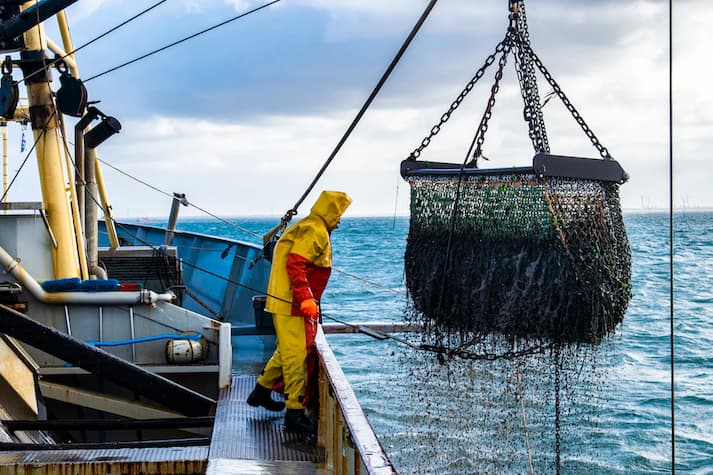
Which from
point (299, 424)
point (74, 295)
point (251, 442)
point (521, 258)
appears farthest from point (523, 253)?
point (74, 295)

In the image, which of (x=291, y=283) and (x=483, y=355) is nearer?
(x=291, y=283)

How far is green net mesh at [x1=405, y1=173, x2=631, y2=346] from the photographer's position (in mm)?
5027

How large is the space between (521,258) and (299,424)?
1.68 metres

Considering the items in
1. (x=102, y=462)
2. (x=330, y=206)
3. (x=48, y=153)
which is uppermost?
(x=48, y=153)

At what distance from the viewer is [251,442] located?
4797 mm

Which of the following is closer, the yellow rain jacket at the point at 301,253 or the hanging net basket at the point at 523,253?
the yellow rain jacket at the point at 301,253

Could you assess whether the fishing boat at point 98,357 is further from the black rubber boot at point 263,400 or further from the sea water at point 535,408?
the sea water at point 535,408

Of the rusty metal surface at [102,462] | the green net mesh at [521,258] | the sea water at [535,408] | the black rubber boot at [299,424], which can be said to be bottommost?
the sea water at [535,408]

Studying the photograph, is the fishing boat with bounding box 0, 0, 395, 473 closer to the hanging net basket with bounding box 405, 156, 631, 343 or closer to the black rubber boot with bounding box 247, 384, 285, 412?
the black rubber boot with bounding box 247, 384, 285, 412

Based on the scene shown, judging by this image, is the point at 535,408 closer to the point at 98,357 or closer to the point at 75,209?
the point at 75,209

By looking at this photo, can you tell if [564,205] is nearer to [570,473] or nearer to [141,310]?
[141,310]

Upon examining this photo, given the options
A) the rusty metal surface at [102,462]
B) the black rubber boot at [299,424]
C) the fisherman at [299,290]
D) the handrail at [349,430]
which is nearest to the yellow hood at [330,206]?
the fisherman at [299,290]

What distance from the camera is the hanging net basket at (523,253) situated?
16.5 ft

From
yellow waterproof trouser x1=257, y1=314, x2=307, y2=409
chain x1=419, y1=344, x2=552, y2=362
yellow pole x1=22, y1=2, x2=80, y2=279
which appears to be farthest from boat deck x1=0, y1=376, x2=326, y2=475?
yellow pole x1=22, y1=2, x2=80, y2=279
